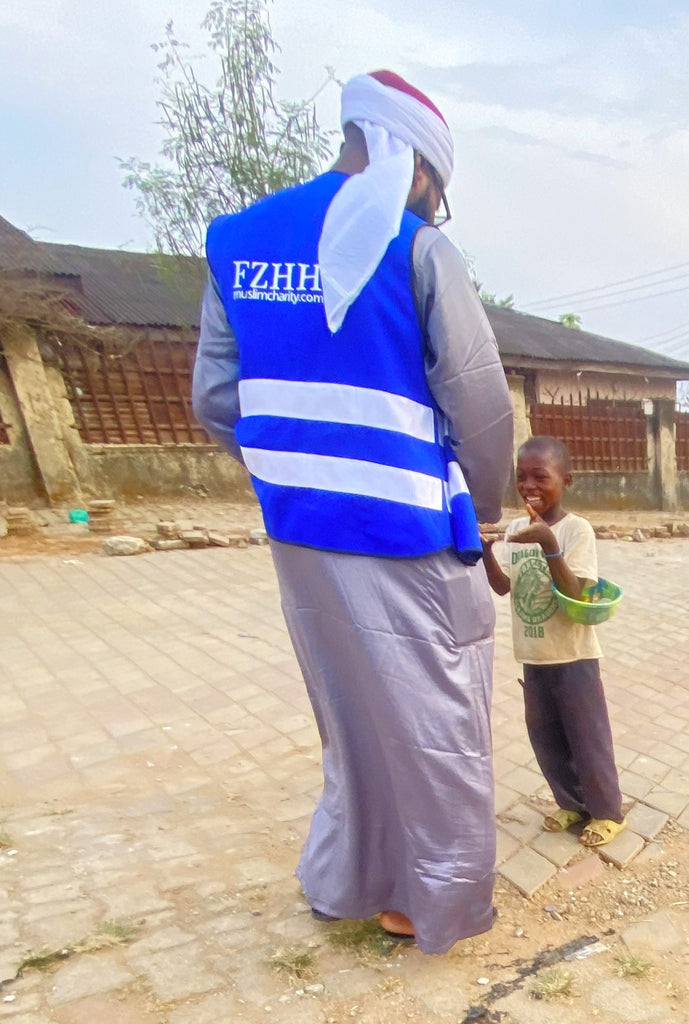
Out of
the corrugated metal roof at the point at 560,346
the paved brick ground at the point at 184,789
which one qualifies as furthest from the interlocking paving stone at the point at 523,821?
the corrugated metal roof at the point at 560,346

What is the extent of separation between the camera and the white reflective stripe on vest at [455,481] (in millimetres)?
1663

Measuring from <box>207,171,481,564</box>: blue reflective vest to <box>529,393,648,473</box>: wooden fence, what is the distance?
43.4 feet

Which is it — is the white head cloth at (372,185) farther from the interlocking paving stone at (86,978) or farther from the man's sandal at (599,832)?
the man's sandal at (599,832)

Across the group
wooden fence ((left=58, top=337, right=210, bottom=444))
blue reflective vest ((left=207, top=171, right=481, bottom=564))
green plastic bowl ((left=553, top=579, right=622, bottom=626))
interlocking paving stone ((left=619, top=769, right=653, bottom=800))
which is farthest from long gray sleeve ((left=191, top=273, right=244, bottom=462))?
wooden fence ((left=58, top=337, right=210, bottom=444))

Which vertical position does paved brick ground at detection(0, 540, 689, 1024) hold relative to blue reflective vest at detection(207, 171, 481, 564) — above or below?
Answer: below

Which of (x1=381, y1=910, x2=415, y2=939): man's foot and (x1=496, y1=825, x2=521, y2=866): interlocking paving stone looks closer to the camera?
(x1=381, y1=910, x2=415, y2=939): man's foot

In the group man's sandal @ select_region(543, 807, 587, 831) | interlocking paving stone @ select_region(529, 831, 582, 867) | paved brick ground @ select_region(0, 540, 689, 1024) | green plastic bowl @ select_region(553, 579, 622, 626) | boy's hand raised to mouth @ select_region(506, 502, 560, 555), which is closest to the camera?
paved brick ground @ select_region(0, 540, 689, 1024)

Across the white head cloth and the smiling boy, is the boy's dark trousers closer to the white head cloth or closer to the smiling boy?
the smiling boy

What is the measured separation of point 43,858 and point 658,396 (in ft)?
55.9

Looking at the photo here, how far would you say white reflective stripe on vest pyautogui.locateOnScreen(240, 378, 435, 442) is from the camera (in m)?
1.57

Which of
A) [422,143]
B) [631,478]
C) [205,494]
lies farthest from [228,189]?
[631,478]

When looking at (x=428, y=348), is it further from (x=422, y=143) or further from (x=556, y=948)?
(x=556, y=948)

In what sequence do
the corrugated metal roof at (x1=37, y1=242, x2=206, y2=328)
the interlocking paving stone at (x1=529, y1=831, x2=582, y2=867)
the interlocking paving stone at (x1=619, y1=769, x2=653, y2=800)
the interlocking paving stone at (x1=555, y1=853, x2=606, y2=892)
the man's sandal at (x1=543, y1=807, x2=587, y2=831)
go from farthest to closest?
the corrugated metal roof at (x1=37, y1=242, x2=206, y2=328)
the interlocking paving stone at (x1=619, y1=769, x2=653, y2=800)
the man's sandal at (x1=543, y1=807, x2=587, y2=831)
the interlocking paving stone at (x1=529, y1=831, x2=582, y2=867)
the interlocking paving stone at (x1=555, y1=853, x2=606, y2=892)

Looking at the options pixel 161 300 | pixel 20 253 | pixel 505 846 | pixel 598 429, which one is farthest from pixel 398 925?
pixel 598 429
